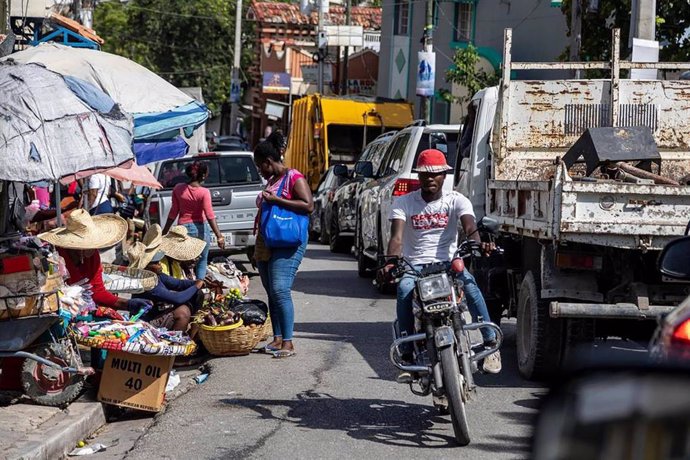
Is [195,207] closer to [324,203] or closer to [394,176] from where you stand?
[394,176]

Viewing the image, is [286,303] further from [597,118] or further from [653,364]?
[653,364]

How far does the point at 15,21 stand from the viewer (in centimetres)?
1827

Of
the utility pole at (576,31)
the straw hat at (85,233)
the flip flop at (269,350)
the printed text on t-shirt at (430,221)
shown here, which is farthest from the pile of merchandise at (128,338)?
the utility pole at (576,31)

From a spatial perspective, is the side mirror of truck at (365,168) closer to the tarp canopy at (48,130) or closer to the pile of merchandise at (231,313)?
the pile of merchandise at (231,313)

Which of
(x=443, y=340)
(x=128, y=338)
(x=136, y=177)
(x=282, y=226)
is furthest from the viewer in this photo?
(x=136, y=177)

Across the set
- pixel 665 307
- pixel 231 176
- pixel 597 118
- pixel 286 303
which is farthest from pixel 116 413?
pixel 231 176

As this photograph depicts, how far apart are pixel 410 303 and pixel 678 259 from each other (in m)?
3.53

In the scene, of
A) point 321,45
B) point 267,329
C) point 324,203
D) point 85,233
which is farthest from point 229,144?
point 85,233

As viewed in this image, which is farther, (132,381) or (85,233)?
(85,233)

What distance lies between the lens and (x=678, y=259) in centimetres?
448

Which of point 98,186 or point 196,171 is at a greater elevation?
point 196,171

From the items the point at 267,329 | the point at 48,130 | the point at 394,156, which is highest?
the point at 48,130

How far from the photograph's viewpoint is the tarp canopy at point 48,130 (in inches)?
304

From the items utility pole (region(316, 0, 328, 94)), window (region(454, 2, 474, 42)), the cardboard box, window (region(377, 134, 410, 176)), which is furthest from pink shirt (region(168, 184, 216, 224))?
utility pole (region(316, 0, 328, 94))
